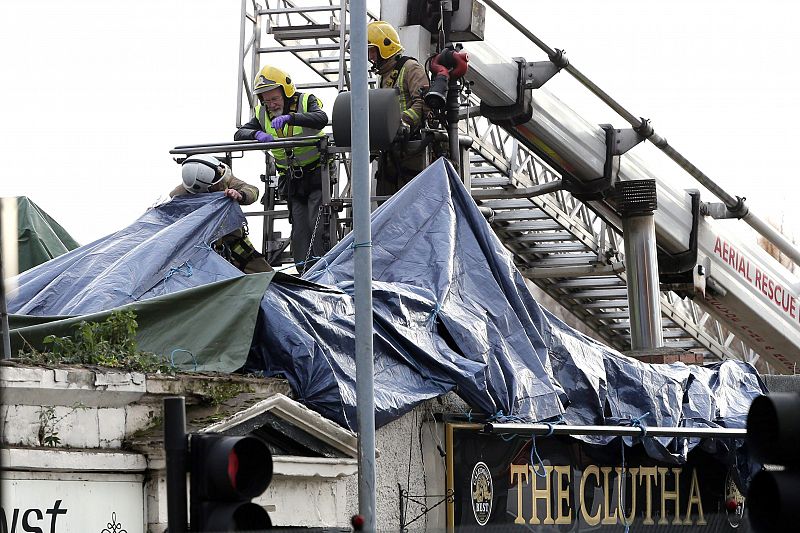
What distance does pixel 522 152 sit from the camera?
69.2ft

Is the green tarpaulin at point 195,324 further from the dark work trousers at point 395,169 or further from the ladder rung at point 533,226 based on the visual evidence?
the ladder rung at point 533,226

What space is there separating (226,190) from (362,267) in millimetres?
4271

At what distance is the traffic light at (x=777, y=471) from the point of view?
4180mm

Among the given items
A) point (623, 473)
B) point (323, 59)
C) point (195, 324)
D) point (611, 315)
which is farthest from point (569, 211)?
point (195, 324)

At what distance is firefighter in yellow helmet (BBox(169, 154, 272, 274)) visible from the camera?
1252 centimetres

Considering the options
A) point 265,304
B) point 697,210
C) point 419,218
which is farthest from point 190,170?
point 697,210

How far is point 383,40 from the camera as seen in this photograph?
14.0m

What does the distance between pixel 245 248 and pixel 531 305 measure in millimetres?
2664

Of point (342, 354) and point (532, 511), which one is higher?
point (342, 354)

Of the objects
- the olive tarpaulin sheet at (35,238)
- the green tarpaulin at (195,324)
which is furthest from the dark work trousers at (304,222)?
the green tarpaulin at (195,324)

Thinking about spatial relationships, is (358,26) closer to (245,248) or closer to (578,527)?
(245,248)

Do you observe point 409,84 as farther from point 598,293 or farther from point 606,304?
point 606,304

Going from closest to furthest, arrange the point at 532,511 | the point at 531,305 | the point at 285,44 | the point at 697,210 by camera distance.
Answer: the point at 532,511 → the point at 531,305 → the point at 285,44 → the point at 697,210

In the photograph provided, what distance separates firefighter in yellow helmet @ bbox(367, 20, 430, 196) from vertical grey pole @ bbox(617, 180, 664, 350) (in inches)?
214
